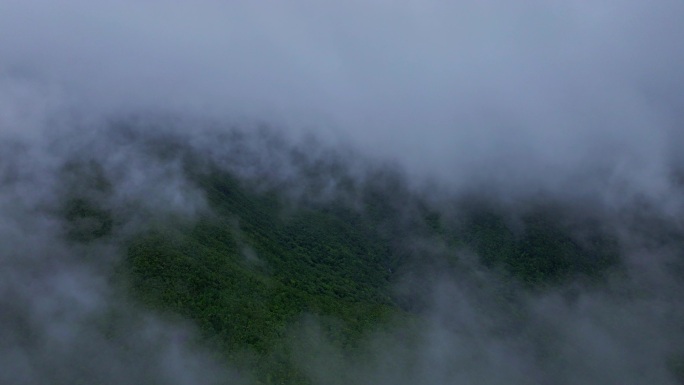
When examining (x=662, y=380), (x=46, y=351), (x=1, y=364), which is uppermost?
(x=662, y=380)

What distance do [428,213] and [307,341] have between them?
75831 mm

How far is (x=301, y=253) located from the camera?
344 feet

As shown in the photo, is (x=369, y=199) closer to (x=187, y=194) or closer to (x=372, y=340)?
A: (x=187, y=194)

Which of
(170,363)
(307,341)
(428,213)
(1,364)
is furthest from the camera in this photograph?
(428,213)

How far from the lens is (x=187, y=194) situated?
96.7m

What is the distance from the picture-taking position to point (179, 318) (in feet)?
214

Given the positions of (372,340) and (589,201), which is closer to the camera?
(372,340)

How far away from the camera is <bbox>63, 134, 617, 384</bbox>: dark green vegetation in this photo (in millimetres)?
68625

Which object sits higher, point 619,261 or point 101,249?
point 619,261

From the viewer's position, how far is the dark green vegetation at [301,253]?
225ft

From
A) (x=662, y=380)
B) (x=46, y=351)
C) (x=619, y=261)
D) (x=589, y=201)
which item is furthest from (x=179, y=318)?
(x=589, y=201)

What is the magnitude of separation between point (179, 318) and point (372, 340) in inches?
1165

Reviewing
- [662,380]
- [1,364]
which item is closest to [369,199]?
[662,380]

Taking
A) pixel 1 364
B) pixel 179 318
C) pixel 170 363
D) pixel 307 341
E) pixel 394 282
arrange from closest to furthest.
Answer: pixel 1 364 → pixel 170 363 → pixel 179 318 → pixel 307 341 → pixel 394 282
